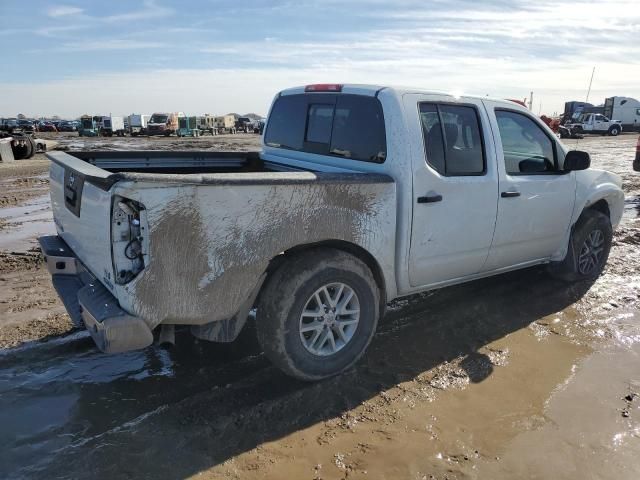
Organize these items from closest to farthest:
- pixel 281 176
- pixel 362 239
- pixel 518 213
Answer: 1. pixel 281 176
2. pixel 362 239
3. pixel 518 213

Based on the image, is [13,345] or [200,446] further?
[13,345]

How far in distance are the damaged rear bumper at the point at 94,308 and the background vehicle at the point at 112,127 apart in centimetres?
5106

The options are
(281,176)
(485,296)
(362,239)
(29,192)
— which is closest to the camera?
(281,176)

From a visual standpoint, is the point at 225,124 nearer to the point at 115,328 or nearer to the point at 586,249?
the point at 586,249

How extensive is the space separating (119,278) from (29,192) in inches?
447

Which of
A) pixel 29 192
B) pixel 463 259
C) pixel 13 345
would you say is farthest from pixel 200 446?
pixel 29 192

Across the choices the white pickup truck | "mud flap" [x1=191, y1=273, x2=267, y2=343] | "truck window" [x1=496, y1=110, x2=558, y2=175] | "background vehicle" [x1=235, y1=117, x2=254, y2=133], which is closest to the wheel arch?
the white pickup truck

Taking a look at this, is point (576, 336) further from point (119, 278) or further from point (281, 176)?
point (119, 278)

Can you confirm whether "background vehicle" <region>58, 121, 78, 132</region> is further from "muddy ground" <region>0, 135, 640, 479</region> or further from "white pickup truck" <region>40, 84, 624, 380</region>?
"white pickup truck" <region>40, 84, 624, 380</region>

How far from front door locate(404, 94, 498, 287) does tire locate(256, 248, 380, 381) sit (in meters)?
0.53

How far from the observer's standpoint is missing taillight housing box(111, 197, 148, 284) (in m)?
2.83

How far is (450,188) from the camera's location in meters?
4.00

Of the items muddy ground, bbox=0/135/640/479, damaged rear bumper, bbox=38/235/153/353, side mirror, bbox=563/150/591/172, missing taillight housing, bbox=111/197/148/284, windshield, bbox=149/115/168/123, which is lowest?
muddy ground, bbox=0/135/640/479

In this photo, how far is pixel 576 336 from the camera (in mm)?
4508
